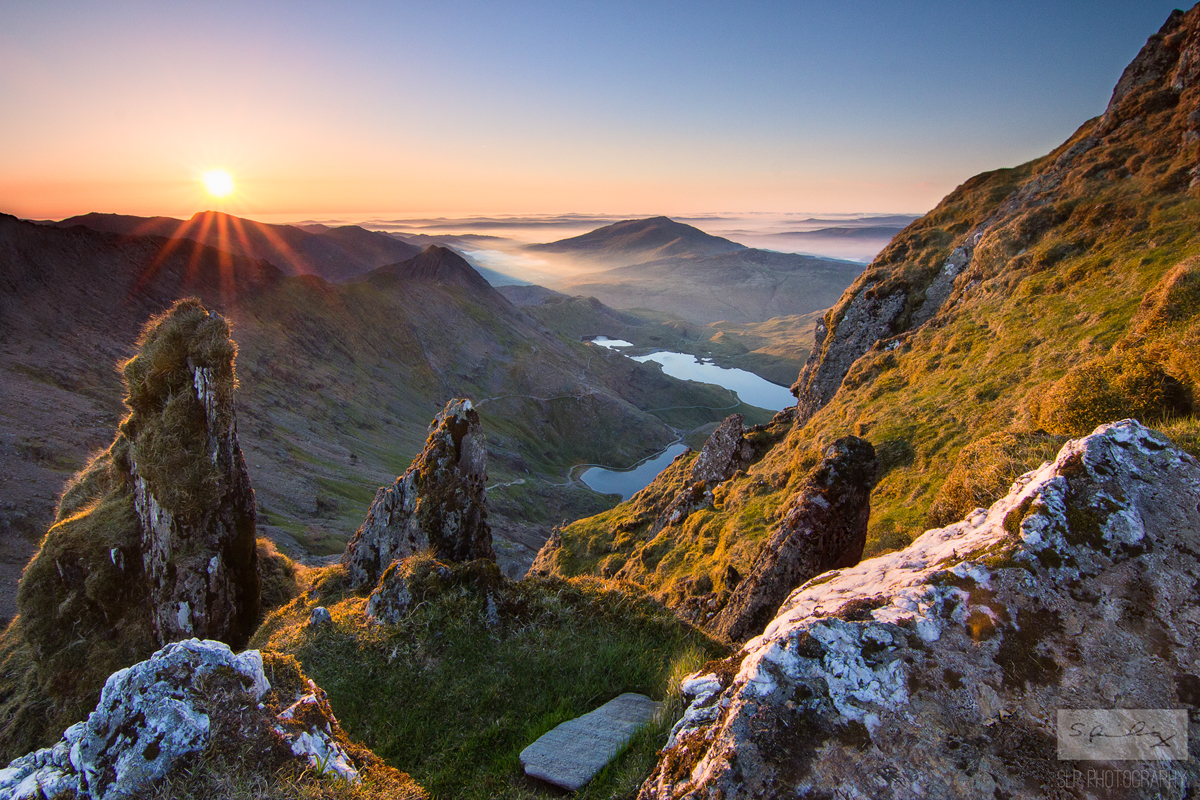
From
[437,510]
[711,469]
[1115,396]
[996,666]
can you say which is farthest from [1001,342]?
[437,510]

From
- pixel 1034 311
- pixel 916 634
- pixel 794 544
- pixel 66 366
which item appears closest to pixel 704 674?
pixel 916 634

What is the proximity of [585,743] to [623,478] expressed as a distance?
127027mm

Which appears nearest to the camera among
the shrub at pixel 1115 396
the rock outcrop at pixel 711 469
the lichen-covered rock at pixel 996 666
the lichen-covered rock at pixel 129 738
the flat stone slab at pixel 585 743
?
the lichen-covered rock at pixel 996 666

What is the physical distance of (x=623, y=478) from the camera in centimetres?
13312

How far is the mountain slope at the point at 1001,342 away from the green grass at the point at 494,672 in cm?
559

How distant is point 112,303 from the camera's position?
306 feet

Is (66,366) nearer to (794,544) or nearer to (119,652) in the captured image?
(119,652)

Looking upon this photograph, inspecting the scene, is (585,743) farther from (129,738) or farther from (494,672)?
(129,738)

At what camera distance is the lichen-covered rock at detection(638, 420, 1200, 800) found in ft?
13.6

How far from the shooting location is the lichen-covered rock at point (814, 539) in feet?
37.7

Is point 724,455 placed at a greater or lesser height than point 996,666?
lesser
